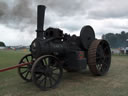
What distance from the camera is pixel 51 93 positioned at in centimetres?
359

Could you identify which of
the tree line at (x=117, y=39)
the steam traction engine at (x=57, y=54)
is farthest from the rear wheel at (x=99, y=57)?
the tree line at (x=117, y=39)

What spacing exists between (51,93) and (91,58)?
7.21 feet

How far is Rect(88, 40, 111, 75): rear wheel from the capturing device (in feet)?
16.9

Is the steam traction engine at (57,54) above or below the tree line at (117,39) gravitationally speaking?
below

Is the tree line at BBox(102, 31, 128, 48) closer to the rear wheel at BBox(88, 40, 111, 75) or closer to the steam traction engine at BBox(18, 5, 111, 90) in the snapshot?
the rear wheel at BBox(88, 40, 111, 75)

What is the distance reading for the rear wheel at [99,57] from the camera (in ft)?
16.9

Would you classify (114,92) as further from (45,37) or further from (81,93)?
(45,37)

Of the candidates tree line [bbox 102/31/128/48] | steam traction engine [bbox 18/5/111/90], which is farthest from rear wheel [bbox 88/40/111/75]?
tree line [bbox 102/31/128/48]

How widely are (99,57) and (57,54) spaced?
1869mm

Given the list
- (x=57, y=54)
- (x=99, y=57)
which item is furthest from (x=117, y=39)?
(x=57, y=54)

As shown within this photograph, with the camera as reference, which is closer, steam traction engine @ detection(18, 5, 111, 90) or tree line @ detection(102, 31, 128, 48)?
steam traction engine @ detection(18, 5, 111, 90)

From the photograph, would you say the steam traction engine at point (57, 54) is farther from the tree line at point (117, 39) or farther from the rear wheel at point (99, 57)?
the tree line at point (117, 39)

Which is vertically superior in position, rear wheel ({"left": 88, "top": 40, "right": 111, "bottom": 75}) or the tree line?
the tree line

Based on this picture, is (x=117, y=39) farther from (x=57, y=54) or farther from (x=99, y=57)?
(x=57, y=54)
